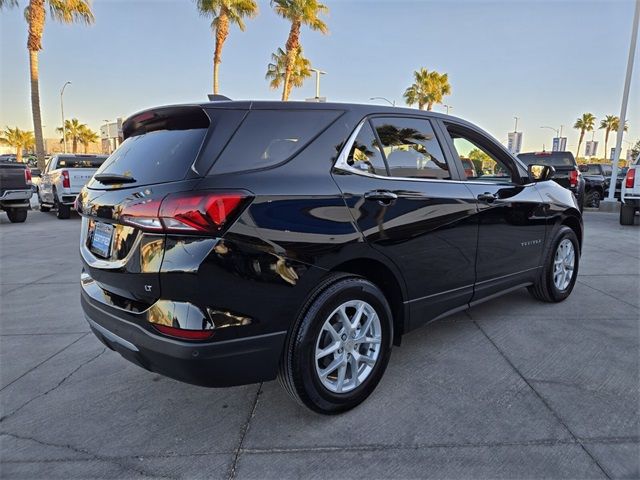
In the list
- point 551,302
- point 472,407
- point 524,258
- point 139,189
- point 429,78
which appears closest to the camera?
point 139,189

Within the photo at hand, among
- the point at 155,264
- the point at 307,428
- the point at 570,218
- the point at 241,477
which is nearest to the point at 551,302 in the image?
the point at 570,218

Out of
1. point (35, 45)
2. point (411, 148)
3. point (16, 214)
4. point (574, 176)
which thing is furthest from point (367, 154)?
point (35, 45)

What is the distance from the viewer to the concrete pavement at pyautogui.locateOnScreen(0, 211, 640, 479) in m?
2.18

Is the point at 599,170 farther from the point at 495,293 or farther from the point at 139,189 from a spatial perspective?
the point at 139,189

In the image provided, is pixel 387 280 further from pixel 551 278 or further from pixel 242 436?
pixel 551 278

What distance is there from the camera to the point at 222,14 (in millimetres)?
20828

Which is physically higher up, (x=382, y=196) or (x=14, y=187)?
(x=382, y=196)

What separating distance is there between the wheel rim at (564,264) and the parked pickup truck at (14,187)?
12.3 m

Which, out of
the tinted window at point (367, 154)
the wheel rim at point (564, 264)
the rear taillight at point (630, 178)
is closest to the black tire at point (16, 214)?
the tinted window at point (367, 154)

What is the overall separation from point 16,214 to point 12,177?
111 cm

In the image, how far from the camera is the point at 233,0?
813 inches

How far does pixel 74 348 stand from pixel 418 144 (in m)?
3.17

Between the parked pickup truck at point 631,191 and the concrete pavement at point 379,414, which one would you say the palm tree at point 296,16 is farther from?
the concrete pavement at point 379,414

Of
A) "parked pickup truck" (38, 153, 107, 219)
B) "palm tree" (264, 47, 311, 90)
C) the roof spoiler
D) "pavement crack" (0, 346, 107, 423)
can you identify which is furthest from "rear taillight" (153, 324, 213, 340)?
"palm tree" (264, 47, 311, 90)
